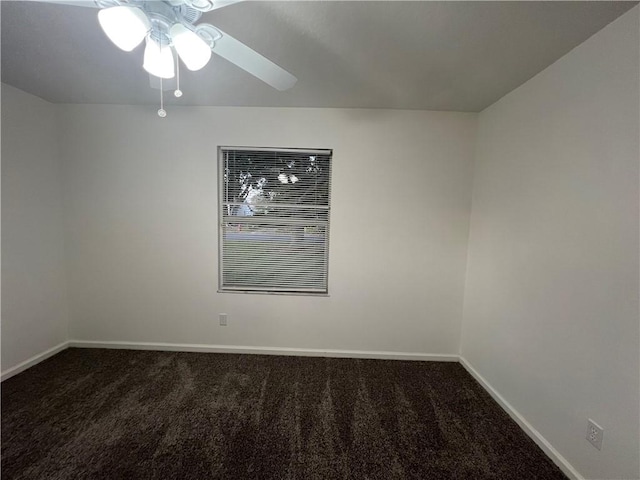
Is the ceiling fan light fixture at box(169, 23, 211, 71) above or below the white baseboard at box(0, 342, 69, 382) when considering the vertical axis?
above

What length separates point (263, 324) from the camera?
2.48 m

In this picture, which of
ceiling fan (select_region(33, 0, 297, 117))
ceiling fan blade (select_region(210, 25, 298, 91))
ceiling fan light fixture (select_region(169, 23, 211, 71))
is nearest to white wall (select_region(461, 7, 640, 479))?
ceiling fan blade (select_region(210, 25, 298, 91))

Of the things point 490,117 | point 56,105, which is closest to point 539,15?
point 490,117

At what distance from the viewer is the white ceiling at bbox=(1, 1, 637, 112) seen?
3.89 ft

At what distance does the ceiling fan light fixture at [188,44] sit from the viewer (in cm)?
102

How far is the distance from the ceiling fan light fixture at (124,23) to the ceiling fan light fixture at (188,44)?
10 centimetres

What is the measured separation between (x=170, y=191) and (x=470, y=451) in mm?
3105

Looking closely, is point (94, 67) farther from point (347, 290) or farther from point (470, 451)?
point (470, 451)

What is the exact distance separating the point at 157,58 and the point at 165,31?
0.12 meters

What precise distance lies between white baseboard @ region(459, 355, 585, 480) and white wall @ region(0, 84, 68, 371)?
399 cm

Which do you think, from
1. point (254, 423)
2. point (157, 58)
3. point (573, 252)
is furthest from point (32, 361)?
point (573, 252)

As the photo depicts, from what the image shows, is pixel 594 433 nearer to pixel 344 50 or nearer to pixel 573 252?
pixel 573 252

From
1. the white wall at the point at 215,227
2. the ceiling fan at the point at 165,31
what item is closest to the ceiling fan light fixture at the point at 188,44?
the ceiling fan at the point at 165,31

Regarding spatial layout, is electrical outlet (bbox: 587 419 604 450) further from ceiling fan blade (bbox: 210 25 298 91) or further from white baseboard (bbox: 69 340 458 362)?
ceiling fan blade (bbox: 210 25 298 91)
